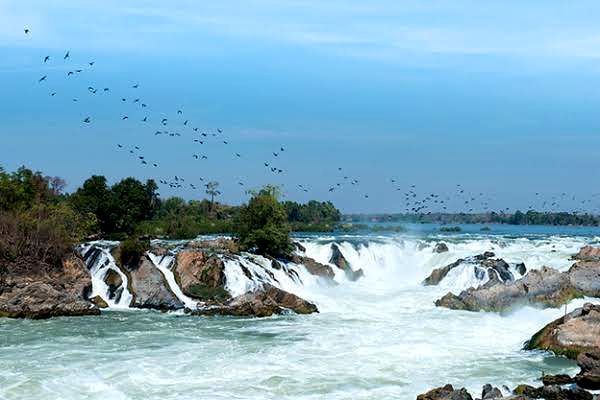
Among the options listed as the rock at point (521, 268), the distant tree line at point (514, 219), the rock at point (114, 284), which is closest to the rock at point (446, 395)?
the rock at point (114, 284)

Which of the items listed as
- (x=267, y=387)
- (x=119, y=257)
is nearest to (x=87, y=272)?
(x=119, y=257)

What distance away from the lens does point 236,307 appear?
31.1 metres

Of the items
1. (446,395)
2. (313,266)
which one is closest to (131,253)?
(313,266)

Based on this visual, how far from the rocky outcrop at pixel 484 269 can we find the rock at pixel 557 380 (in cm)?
2101

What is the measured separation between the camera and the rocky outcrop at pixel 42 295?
96.9ft

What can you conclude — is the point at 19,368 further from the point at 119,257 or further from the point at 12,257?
the point at 119,257

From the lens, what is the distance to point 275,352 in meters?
23.1

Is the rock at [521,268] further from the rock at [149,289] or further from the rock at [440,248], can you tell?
the rock at [149,289]

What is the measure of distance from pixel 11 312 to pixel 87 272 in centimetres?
517

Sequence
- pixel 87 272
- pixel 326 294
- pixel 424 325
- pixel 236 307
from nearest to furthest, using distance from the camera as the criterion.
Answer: pixel 424 325 < pixel 236 307 < pixel 87 272 < pixel 326 294

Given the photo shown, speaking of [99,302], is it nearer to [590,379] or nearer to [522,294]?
[522,294]

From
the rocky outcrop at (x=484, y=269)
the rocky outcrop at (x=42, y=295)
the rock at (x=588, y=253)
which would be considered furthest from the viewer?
the rock at (x=588, y=253)

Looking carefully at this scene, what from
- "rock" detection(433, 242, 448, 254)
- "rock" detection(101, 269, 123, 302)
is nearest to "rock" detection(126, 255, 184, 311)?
"rock" detection(101, 269, 123, 302)

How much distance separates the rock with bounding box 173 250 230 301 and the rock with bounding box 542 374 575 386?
17303 mm
